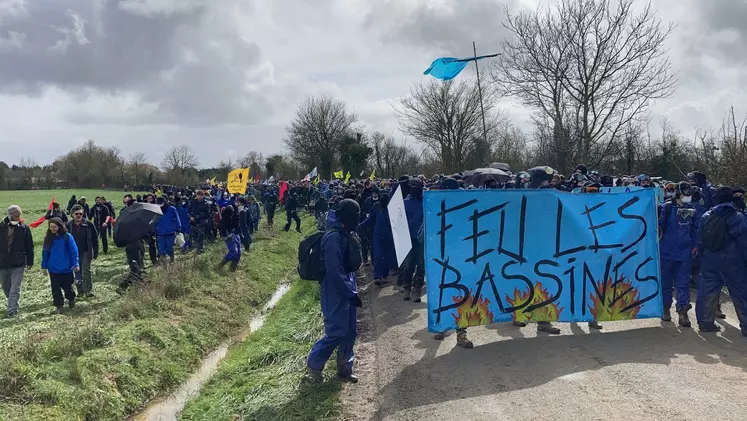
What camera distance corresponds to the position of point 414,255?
362 inches

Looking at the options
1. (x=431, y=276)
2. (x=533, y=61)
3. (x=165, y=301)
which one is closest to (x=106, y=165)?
(x=533, y=61)

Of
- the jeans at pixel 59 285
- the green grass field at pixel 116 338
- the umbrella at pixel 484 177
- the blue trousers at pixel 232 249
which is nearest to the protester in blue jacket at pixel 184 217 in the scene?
the green grass field at pixel 116 338

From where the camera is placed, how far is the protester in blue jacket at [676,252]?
7.18 m

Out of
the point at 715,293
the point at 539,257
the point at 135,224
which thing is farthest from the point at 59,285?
the point at 715,293

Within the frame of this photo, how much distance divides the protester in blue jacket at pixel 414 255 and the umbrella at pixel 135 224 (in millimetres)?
5815

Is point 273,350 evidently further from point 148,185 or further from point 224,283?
point 148,185

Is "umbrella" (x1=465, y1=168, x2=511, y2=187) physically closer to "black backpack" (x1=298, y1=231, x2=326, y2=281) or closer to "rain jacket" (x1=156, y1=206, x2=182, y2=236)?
"rain jacket" (x1=156, y1=206, x2=182, y2=236)

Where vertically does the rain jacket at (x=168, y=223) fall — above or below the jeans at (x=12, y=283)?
above

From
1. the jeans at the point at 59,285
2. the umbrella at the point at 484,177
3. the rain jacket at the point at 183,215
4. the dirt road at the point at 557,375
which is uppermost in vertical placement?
the umbrella at the point at 484,177

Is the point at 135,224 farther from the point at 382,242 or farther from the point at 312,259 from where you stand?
the point at 312,259

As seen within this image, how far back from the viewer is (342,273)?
557 cm

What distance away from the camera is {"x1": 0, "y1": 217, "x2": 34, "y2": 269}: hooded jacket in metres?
9.34

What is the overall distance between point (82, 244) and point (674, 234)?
1072 cm

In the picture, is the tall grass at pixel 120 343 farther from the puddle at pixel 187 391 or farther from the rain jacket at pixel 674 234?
the rain jacket at pixel 674 234
